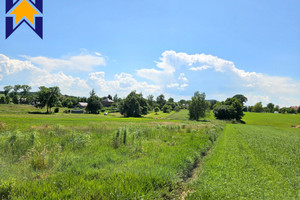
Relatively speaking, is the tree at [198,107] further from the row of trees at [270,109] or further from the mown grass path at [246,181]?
the row of trees at [270,109]

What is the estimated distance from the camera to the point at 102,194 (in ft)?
16.4

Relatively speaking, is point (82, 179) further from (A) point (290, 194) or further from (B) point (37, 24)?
(B) point (37, 24)

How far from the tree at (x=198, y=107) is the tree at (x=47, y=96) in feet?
242

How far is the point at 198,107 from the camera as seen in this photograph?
78.2 metres

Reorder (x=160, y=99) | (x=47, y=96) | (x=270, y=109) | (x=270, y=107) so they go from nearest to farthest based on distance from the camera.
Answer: (x=47, y=96)
(x=270, y=109)
(x=270, y=107)
(x=160, y=99)

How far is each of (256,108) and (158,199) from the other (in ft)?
549

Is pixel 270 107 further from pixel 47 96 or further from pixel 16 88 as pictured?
pixel 16 88

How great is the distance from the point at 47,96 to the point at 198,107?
80080mm

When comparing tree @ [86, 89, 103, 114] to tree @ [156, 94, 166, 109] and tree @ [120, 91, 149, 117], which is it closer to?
tree @ [120, 91, 149, 117]

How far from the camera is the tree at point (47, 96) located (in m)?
74.7

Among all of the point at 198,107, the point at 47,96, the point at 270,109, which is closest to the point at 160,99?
the point at 198,107

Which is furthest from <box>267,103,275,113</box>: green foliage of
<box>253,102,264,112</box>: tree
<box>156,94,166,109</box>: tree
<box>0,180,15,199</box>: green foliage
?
<box>0,180,15,199</box>: green foliage

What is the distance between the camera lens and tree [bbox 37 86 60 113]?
2940 inches

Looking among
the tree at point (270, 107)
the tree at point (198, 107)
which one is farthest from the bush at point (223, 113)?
the tree at point (270, 107)
